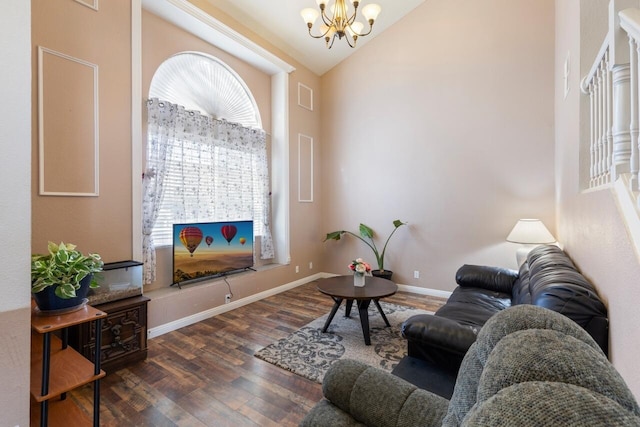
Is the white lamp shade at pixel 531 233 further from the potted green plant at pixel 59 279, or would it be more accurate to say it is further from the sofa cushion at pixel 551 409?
the potted green plant at pixel 59 279

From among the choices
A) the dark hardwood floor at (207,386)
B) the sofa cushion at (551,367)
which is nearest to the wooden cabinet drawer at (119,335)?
the dark hardwood floor at (207,386)

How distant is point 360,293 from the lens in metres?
2.84

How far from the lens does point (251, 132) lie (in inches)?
165

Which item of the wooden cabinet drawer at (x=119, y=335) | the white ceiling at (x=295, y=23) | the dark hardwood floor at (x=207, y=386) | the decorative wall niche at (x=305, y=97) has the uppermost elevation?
the white ceiling at (x=295, y=23)

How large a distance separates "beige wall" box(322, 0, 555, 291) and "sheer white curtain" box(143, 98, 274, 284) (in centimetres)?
155

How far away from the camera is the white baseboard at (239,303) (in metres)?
3.02

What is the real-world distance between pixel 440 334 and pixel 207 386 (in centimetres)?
175

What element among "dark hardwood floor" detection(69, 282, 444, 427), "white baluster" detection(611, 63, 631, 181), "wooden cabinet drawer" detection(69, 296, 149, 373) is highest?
"white baluster" detection(611, 63, 631, 181)

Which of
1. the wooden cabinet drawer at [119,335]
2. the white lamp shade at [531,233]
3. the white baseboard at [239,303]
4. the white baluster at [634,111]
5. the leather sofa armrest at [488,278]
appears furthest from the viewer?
the white lamp shade at [531,233]

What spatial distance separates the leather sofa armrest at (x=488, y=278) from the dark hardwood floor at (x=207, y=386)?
1.91 meters

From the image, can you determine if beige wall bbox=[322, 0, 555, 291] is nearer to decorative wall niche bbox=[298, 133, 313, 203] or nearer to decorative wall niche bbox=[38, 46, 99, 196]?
decorative wall niche bbox=[298, 133, 313, 203]

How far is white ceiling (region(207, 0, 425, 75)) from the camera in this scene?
3.62 m

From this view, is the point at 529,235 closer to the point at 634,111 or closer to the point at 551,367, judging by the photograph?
the point at 634,111

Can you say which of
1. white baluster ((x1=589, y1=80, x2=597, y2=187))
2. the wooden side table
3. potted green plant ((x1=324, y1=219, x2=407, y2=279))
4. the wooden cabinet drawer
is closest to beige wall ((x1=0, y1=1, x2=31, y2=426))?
the wooden side table
